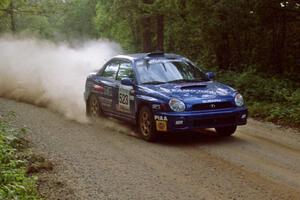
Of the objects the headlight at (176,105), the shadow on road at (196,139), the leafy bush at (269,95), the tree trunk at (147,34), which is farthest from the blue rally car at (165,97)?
the tree trunk at (147,34)

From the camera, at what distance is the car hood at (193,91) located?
10.9 meters

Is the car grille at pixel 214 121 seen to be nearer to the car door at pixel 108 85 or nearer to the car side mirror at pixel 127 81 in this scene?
the car side mirror at pixel 127 81

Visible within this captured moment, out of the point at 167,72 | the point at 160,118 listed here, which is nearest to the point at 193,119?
the point at 160,118

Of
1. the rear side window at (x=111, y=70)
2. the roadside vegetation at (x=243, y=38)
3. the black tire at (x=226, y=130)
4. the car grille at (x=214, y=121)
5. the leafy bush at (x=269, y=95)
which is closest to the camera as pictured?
the car grille at (x=214, y=121)

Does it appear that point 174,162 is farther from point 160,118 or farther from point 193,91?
point 193,91

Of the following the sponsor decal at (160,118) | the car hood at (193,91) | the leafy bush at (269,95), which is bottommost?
the leafy bush at (269,95)

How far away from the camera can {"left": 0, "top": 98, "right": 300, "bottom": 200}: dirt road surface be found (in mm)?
7637

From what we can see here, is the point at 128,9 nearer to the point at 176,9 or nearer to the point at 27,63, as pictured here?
the point at 176,9

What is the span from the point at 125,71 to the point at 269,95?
18.9ft

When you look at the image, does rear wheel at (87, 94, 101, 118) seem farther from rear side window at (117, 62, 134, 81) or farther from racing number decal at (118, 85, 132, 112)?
racing number decal at (118, 85, 132, 112)

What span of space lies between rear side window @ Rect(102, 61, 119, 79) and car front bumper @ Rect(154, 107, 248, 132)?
263 centimetres

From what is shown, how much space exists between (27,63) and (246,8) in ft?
42.8

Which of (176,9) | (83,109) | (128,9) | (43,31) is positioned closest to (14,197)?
(83,109)

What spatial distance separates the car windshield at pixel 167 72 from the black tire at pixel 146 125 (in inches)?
31.0
